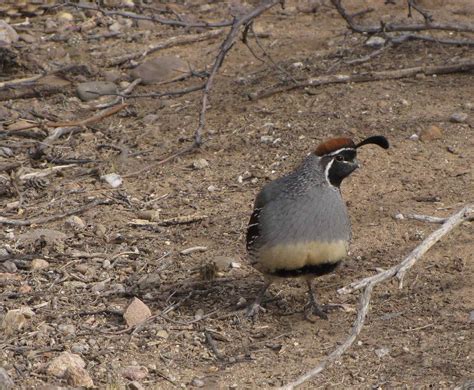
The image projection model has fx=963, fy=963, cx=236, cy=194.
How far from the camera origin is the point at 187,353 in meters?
4.33

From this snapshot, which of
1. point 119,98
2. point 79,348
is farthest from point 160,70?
point 79,348

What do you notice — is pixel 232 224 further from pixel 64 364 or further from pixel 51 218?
pixel 64 364

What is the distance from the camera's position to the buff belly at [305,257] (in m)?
4.32

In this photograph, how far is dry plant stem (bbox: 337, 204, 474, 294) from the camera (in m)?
3.54

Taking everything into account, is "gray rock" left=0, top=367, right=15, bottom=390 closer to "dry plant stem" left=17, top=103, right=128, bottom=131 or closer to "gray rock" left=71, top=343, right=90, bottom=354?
"gray rock" left=71, top=343, right=90, bottom=354

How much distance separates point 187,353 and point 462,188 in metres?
2.03

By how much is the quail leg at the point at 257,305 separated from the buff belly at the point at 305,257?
239 mm

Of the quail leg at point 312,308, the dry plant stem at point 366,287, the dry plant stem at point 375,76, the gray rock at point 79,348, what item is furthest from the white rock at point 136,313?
the dry plant stem at point 375,76

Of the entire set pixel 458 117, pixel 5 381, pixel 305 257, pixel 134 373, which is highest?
pixel 305 257

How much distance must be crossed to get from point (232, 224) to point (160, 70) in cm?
236

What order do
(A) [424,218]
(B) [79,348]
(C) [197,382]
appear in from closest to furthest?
(A) [424,218]
(C) [197,382]
(B) [79,348]

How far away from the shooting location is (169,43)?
25.8 ft

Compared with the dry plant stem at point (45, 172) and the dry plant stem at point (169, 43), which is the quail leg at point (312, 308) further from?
the dry plant stem at point (169, 43)

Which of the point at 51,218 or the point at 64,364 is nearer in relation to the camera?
the point at 64,364
